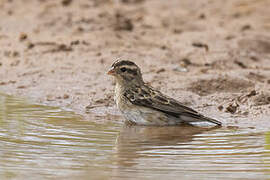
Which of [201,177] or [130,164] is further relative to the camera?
[130,164]

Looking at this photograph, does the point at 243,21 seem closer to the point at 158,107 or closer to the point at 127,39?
the point at 127,39

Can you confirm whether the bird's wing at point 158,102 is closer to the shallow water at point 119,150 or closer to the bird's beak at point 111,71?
the shallow water at point 119,150

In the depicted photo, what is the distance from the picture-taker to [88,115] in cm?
862

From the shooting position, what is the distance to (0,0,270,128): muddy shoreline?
9242mm

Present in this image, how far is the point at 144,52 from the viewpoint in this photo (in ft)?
38.2

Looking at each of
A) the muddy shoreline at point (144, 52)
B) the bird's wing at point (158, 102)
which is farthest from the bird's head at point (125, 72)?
the muddy shoreline at point (144, 52)

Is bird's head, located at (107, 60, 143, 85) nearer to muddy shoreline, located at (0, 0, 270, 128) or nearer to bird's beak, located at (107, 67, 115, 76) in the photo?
bird's beak, located at (107, 67, 115, 76)

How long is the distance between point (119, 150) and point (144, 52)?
5.36 meters

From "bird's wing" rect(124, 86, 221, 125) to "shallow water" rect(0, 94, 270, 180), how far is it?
7.7 inches

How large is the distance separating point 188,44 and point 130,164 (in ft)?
21.4

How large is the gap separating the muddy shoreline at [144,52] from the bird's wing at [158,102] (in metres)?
0.43

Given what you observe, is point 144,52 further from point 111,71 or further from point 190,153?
point 190,153

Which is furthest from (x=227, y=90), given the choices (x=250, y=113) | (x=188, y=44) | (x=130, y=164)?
(x=130, y=164)

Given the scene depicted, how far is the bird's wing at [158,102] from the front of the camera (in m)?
8.00
